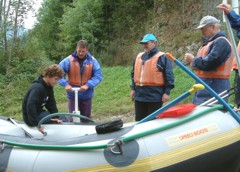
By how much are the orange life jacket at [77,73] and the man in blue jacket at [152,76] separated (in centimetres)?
69

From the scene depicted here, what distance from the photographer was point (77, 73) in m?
4.81

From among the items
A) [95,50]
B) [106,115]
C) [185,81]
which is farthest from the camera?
[95,50]

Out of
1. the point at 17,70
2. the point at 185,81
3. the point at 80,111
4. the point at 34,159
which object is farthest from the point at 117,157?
the point at 17,70

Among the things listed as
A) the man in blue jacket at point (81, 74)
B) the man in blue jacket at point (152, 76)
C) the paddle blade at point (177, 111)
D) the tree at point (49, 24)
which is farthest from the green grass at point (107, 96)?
the tree at point (49, 24)

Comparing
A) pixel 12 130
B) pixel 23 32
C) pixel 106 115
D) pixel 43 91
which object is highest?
pixel 23 32

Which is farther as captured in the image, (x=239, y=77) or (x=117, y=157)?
(x=239, y=77)

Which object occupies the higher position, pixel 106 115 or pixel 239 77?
pixel 239 77

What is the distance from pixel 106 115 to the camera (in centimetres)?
774

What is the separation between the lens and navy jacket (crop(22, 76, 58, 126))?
3855 millimetres

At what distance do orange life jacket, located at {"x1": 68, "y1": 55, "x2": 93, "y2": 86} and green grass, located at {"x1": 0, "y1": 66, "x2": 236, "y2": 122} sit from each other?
2148 millimetres

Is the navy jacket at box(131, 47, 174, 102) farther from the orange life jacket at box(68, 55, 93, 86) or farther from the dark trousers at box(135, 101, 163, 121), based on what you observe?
the orange life jacket at box(68, 55, 93, 86)

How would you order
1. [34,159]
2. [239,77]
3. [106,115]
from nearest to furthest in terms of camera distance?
[34,159] < [239,77] < [106,115]

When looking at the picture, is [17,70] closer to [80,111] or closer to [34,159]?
[80,111]

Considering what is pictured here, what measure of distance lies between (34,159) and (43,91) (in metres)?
1.31
